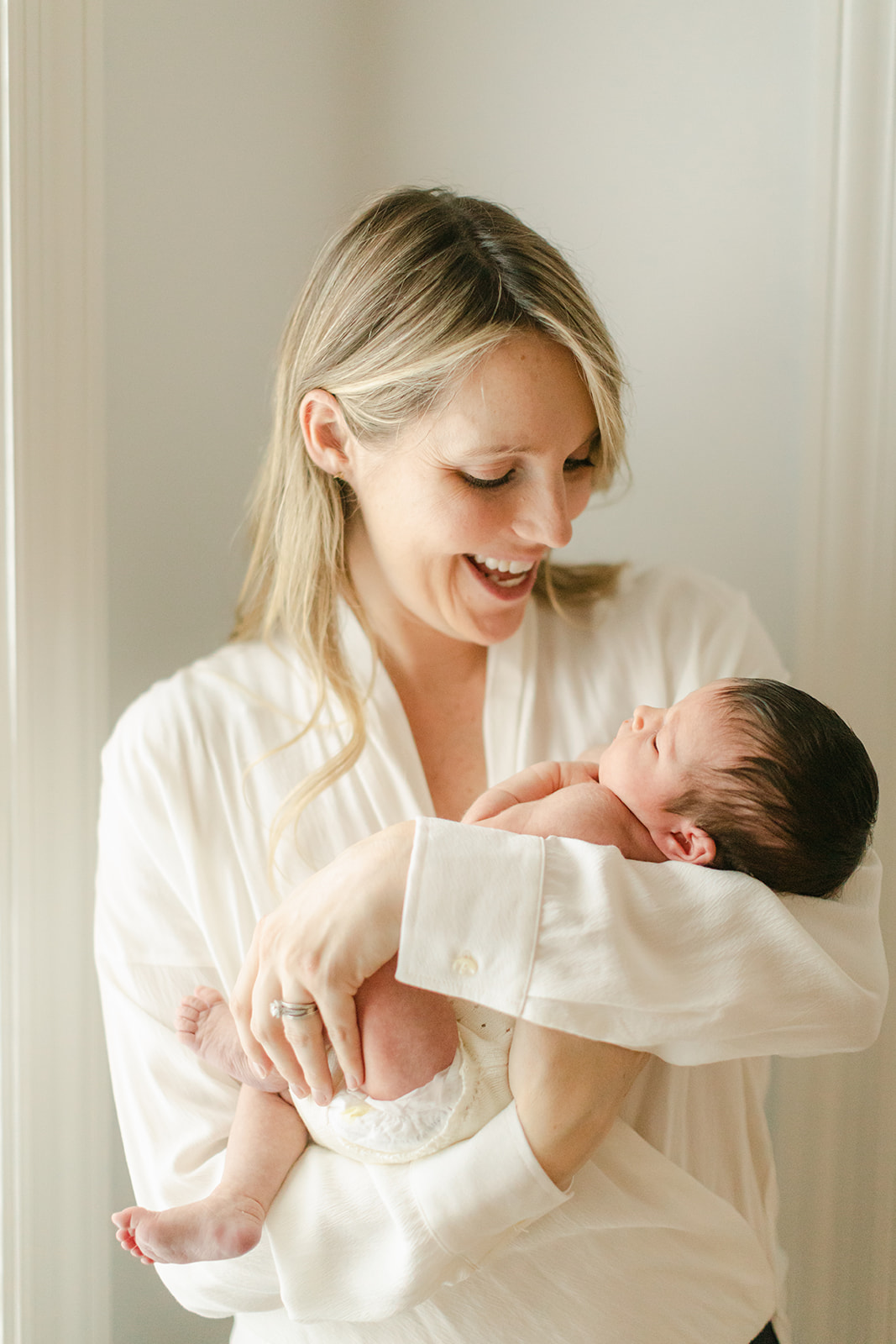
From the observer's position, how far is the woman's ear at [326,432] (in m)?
1.42

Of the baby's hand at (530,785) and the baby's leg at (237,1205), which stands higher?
the baby's hand at (530,785)

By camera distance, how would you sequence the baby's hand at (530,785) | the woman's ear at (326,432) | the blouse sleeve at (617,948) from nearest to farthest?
the blouse sleeve at (617,948)
the baby's hand at (530,785)
the woman's ear at (326,432)

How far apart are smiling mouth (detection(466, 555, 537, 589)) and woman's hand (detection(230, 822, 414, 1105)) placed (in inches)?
18.0

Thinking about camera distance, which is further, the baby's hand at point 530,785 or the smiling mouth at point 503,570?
the smiling mouth at point 503,570

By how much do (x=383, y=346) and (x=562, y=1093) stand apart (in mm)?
936

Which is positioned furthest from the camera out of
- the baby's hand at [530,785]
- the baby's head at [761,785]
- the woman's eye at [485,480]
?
the woman's eye at [485,480]

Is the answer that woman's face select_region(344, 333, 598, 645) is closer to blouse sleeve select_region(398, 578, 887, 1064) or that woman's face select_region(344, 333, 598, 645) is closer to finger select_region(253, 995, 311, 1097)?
blouse sleeve select_region(398, 578, 887, 1064)

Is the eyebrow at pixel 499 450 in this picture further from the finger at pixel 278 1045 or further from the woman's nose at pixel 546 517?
the finger at pixel 278 1045

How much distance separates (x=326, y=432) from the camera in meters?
1.45

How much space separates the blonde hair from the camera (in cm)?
129

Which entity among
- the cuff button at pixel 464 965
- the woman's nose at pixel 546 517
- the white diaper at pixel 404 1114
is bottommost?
the white diaper at pixel 404 1114

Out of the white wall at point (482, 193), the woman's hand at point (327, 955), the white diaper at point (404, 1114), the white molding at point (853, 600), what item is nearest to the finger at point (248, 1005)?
the woman's hand at point (327, 955)

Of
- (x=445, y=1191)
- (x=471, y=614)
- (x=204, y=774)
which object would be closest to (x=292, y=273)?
(x=471, y=614)

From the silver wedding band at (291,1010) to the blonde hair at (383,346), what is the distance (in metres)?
0.30
